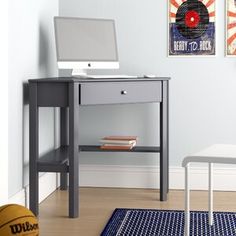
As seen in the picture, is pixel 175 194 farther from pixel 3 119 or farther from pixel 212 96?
pixel 3 119

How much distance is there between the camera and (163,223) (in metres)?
3.49

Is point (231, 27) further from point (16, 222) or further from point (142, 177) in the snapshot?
point (16, 222)

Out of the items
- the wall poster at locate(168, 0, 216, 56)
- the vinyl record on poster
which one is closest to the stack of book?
the wall poster at locate(168, 0, 216, 56)

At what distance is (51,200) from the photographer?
4125mm

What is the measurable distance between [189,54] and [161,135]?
688mm

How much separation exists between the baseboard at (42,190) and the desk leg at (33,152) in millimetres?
65

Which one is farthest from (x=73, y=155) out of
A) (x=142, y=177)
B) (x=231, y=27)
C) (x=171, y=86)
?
(x=231, y=27)

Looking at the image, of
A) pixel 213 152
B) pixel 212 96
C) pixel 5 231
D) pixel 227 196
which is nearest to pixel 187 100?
pixel 212 96

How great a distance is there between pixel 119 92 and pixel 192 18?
3.10 ft

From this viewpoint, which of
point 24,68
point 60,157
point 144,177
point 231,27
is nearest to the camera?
point 24,68

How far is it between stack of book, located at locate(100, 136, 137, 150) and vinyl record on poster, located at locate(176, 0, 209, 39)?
882mm

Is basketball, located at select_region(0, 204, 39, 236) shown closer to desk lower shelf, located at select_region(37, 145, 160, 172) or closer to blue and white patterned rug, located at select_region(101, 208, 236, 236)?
blue and white patterned rug, located at select_region(101, 208, 236, 236)

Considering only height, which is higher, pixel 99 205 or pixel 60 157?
pixel 60 157

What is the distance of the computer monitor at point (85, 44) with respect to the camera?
13.3 feet
